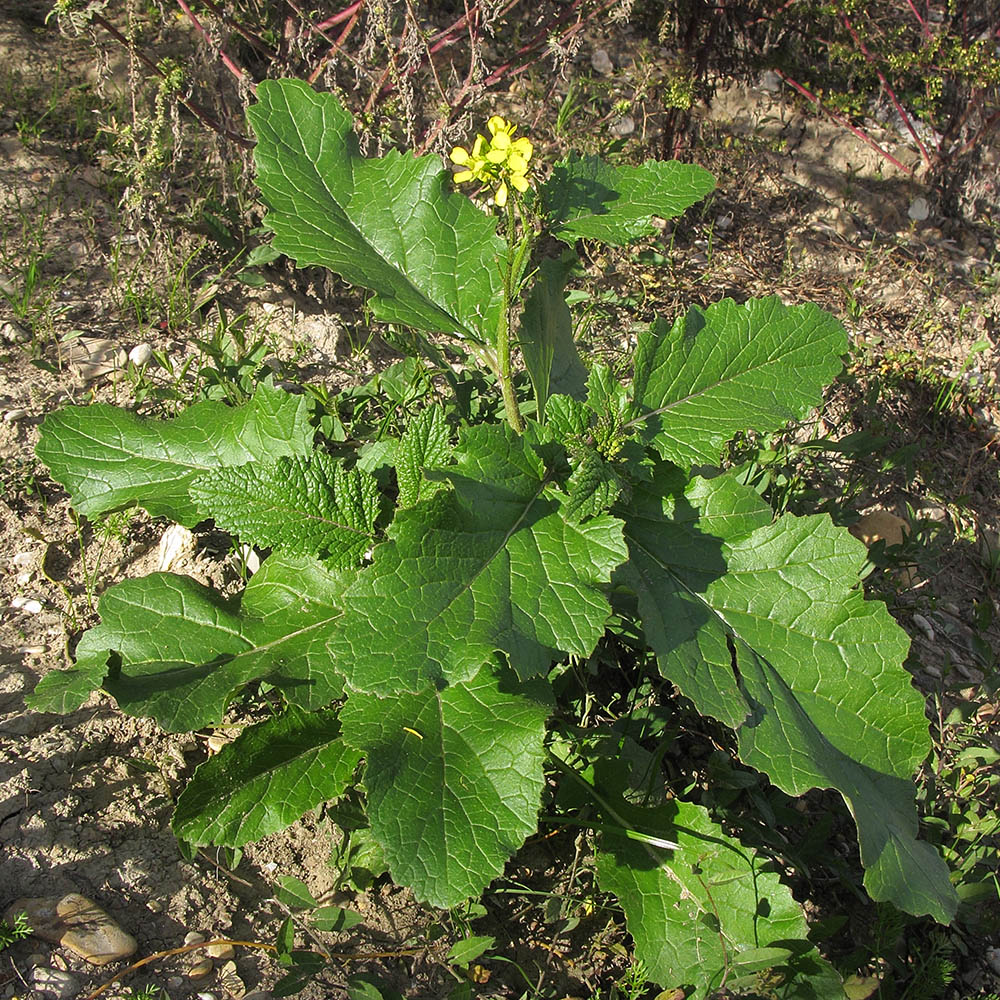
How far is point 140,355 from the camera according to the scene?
11.5ft

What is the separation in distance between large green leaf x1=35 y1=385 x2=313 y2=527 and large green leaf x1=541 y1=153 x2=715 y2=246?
3.07 ft

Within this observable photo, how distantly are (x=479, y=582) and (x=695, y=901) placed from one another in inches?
42.1

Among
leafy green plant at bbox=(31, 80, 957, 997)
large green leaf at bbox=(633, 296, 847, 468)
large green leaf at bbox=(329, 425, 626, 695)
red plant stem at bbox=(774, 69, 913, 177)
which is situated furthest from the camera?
red plant stem at bbox=(774, 69, 913, 177)

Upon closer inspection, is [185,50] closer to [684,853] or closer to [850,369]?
[850,369]

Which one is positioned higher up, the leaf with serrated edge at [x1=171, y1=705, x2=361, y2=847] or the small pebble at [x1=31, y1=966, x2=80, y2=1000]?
the leaf with serrated edge at [x1=171, y1=705, x2=361, y2=847]

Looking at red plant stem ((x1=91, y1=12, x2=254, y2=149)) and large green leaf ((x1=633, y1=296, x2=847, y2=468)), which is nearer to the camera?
large green leaf ((x1=633, y1=296, x2=847, y2=468))

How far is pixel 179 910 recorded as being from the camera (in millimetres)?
2293

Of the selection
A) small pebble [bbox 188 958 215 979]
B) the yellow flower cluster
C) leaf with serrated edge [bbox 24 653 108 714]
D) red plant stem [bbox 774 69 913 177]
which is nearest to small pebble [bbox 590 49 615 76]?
red plant stem [bbox 774 69 913 177]

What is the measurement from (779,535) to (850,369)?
2.28 m

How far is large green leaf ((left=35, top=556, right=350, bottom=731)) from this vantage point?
214 centimetres

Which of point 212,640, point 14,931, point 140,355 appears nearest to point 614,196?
point 212,640

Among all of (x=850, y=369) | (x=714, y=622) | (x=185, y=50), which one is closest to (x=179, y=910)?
(x=714, y=622)

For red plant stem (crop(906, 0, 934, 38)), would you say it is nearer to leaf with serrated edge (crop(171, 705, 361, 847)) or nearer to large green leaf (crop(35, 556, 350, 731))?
large green leaf (crop(35, 556, 350, 731))

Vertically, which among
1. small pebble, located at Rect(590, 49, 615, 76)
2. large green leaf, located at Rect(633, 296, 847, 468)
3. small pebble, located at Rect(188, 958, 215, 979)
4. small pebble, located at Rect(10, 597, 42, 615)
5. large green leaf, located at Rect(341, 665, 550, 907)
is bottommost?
small pebble, located at Rect(188, 958, 215, 979)
